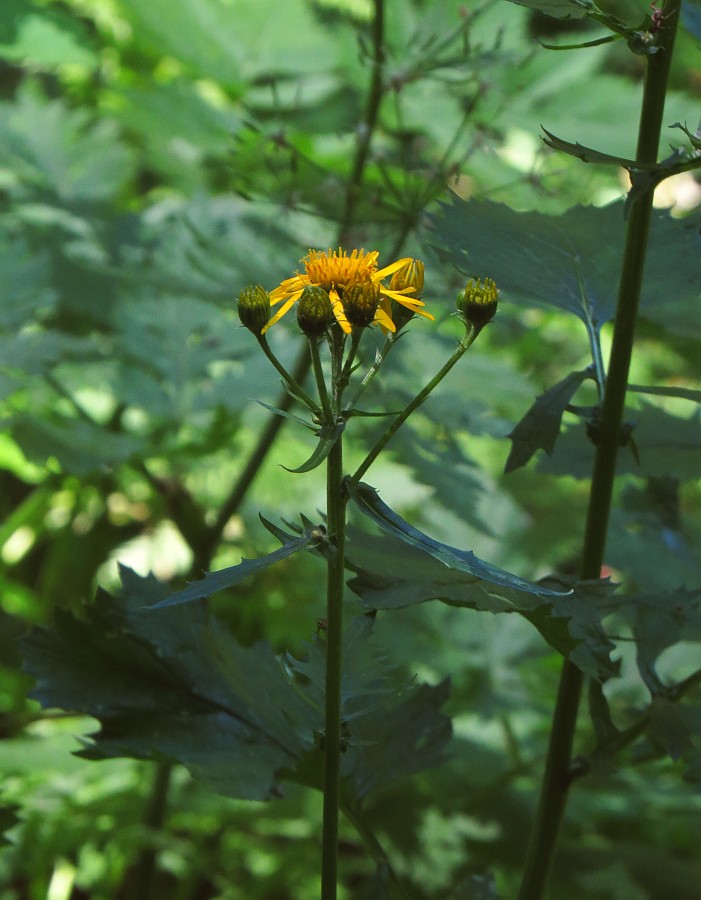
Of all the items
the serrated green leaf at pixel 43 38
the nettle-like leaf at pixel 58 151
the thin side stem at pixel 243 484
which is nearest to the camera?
the thin side stem at pixel 243 484

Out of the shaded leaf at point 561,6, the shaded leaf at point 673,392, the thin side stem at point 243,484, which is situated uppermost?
the thin side stem at point 243,484

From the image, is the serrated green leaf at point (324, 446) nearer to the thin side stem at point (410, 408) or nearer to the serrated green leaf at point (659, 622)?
the thin side stem at point (410, 408)

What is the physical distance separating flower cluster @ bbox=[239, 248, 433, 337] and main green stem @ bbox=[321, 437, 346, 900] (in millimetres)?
52

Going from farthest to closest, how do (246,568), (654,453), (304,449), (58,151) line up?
(304,449) < (58,151) < (654,453) < (246,568)

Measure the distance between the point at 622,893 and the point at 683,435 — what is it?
55 centimetres

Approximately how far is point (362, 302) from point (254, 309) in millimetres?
48

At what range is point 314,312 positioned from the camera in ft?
1.30

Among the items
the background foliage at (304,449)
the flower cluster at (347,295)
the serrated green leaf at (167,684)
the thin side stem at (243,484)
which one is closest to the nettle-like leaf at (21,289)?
the background foliage at (304,449)

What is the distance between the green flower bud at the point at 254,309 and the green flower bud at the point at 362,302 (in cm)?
4

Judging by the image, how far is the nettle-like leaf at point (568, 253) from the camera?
0.54 m

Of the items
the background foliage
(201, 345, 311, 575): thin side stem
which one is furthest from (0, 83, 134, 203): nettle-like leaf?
(201, 345, 311, 575): thin side stem

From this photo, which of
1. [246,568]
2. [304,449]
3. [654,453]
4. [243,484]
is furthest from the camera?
[304,449]

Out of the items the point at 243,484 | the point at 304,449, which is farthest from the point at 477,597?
the point at 304,449

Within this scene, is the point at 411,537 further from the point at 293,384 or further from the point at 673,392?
the point at 673,392
